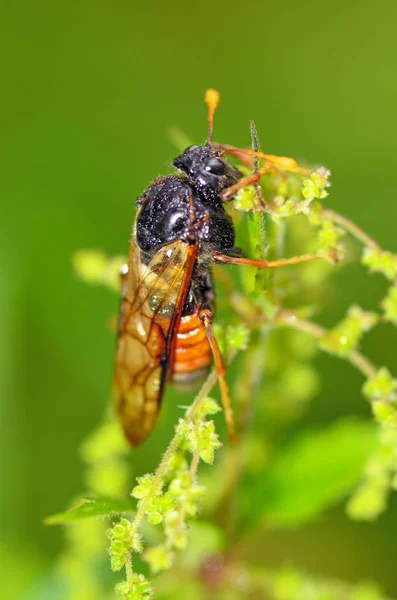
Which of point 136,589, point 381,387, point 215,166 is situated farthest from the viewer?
point 215,166

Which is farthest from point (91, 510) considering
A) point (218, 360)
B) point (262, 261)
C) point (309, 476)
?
point (309, 476)

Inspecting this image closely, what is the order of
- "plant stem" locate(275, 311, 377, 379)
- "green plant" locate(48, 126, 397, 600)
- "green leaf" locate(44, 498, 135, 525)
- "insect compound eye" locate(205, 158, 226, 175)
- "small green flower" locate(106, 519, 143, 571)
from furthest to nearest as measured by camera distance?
"insect compound eye" locate(205, 158, 226, 175), "plant stem" locate(275, 311, 377, 379), "green plant" locate(48, 126, 397, 600), "green leaf" locate(44, 498, 135, 525), "small green flower" locate(106, 519, 143, 571)

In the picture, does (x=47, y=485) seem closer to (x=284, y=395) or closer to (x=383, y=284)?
(x=284, y=395)

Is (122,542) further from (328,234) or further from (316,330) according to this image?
(328,234)

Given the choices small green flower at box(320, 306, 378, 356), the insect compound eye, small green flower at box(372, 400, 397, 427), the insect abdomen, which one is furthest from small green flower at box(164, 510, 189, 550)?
the insect compound eye

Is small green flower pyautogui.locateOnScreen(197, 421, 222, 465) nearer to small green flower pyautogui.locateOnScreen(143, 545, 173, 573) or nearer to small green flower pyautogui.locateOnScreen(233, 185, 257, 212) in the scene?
small green flower pyautogui.locateOnScreen(143, 545, 173, 573)

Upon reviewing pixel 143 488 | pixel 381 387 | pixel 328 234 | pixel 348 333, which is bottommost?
pixel 143 488

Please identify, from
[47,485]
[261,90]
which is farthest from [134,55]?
[47,485]

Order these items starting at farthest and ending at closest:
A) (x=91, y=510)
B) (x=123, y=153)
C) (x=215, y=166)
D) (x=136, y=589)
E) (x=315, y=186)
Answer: (x=123, y=153)
(x=215, y=166)
(x=315, y=186)
(x=91, y=510)
(x=136, y=589)
